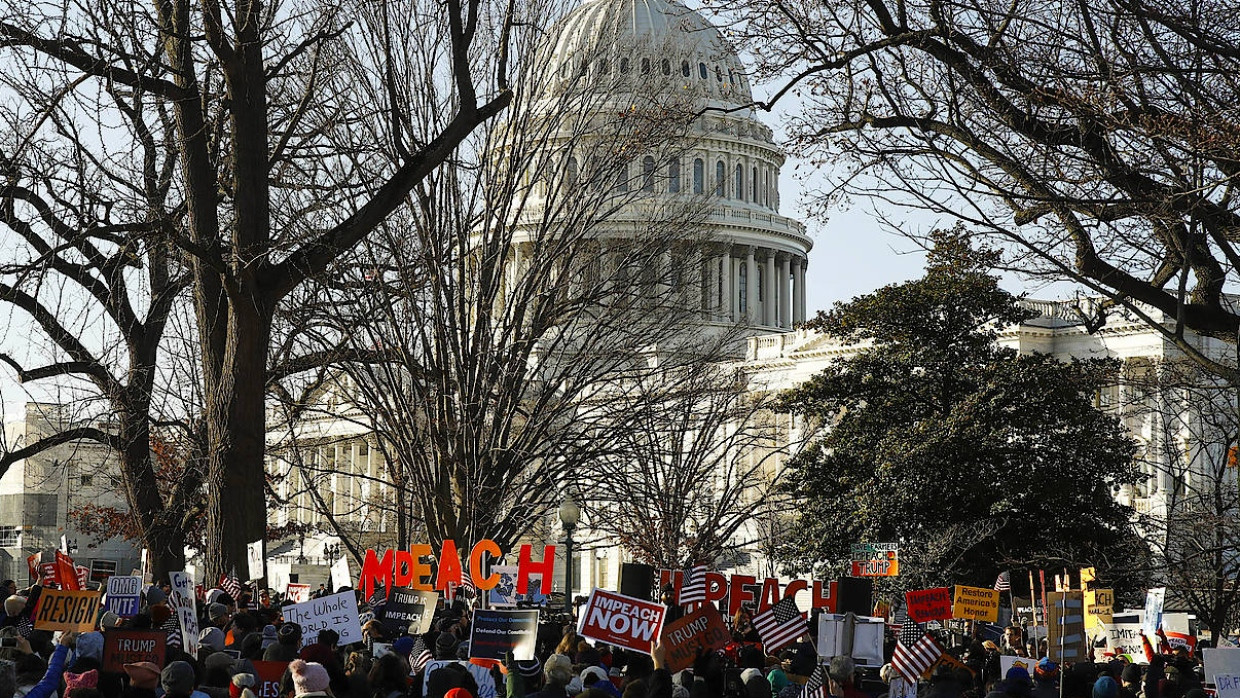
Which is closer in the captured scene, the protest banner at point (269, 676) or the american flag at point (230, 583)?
the protest banner at point (269, 676)

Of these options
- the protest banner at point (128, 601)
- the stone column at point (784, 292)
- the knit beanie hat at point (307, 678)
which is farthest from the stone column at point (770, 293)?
the knit beanie hat at point (307, 678)

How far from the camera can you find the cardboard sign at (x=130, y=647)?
10703 millimetres

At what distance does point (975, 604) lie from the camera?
20219mm

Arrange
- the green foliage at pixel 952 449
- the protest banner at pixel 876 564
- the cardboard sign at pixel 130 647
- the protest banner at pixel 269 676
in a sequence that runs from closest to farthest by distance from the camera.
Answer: the protest banner at pixel 269 676
the cardboard sign at pixel 130 647
the protest banner at pixel 876 564
the green foliage at pixel 952 449

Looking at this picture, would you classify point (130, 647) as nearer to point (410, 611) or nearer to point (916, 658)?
point (916, 658)

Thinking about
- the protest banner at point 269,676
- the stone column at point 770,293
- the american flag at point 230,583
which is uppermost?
the stone column at point 770,293

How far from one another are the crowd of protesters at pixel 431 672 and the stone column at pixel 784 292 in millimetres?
83011

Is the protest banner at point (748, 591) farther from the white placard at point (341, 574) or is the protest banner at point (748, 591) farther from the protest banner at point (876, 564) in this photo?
the protest banner at point (876, 564)

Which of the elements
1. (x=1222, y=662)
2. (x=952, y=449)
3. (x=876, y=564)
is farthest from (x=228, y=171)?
(x=952, y=449)

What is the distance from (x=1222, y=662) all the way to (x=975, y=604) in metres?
9.70

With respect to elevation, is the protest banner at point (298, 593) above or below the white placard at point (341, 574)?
below

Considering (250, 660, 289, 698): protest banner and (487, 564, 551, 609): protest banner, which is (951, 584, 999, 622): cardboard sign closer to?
(487, 564, 551, 609): protest banner

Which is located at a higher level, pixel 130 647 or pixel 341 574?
pixel 341 574

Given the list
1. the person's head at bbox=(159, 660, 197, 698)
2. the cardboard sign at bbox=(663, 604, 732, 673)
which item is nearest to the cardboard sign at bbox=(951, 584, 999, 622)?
the cardboard sign at bbox=(663, 604, 732, 673)
